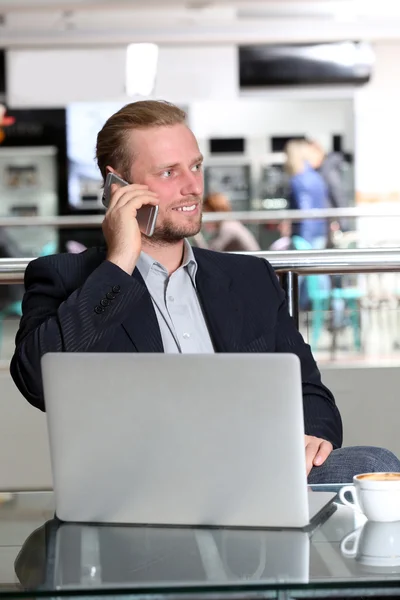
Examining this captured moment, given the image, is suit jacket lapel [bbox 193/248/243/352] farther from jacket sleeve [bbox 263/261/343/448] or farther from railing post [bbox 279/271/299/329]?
railing post [bbox 279/271/299/329]

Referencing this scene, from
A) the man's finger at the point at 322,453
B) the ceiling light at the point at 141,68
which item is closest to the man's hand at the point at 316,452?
the man's finger at the point at 322,453

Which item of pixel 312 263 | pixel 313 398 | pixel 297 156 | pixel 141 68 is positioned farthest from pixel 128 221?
pixel 141 68

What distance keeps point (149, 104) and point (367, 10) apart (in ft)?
29.3

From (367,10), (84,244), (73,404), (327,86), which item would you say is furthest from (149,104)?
(327,86)

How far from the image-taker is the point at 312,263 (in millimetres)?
3098

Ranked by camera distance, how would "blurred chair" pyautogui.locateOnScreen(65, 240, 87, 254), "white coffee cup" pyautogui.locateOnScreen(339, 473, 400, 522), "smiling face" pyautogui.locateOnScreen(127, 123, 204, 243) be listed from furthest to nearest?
"blurred chair" pyautogui.locateOnScreen(65, 240, 87, 254), "smiling face" pyautogui.locateOnScreen(127, 123, 204, 243), "white coffee cup" pyautogui.locateOnScreen(339, 473, 400, 522)

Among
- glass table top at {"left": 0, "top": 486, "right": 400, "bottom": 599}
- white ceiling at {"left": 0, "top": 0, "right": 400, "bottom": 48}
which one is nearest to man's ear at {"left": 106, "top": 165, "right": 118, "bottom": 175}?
glass table top at {"left": 0, "top": 486, "right": 400, "bottom": 599}

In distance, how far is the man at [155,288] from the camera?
2104mm

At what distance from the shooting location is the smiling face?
2.30 m

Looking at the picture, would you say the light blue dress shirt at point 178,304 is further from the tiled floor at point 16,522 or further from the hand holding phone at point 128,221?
the tiled floor at point 16,522

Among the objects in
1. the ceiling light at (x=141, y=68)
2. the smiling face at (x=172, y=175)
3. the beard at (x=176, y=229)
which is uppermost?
the ceiling light at (x=141, y=68)

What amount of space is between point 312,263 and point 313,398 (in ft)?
3.05

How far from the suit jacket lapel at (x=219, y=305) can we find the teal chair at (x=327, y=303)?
1.37 meters

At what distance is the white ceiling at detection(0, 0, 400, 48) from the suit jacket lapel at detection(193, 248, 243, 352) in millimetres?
8606
